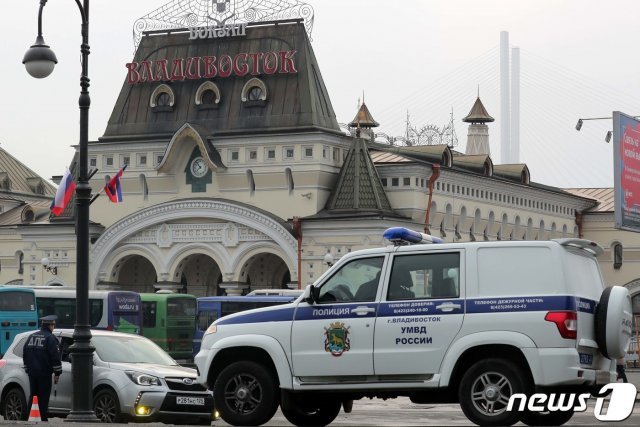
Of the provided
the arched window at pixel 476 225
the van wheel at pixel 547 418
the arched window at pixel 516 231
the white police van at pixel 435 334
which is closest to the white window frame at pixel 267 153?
the arched window at pixel 476 225

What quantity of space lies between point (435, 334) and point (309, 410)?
2.70 meters

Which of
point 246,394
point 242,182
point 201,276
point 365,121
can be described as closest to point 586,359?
point 246,394

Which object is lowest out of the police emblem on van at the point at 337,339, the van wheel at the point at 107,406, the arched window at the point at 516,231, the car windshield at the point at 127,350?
the van wheel at the point at 107,406

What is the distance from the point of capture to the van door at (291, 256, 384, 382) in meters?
18.1

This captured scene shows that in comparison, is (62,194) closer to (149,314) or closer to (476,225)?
(149,314)

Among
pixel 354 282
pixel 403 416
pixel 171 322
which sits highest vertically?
pixel 354 282

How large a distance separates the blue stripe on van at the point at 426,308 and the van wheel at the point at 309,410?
3.31ft

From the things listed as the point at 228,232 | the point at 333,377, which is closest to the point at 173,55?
the point at 228,232

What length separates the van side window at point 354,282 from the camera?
18.3 meters

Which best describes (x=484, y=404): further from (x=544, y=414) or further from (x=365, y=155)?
(x=365, y=155)

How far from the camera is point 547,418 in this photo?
18.4 metres

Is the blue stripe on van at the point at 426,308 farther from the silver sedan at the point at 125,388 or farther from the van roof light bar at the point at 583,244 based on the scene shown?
the silver sedan at the point at 125,388

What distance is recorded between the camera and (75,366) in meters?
20.8

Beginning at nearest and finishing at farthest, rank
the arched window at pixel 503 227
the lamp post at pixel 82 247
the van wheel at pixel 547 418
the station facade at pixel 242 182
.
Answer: the van wheel at pixel 547 418 < the lamp post at pixel 82 247 < the station facade at pixel 242 182 < the arched window at pixel 503 227
